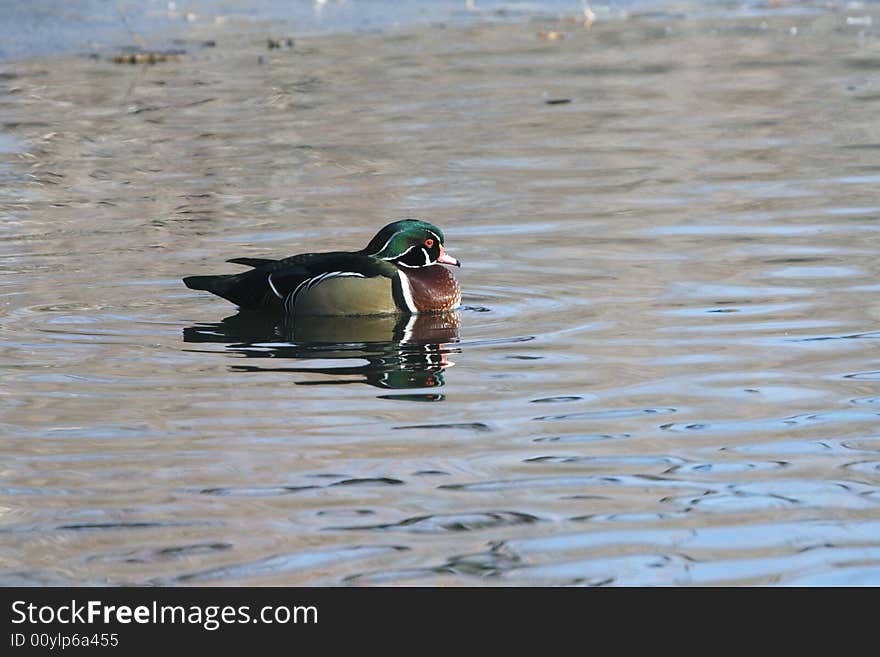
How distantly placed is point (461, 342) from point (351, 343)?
513mm

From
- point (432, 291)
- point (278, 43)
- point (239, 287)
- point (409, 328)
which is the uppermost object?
point (278, 43)

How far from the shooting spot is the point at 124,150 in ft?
45.4

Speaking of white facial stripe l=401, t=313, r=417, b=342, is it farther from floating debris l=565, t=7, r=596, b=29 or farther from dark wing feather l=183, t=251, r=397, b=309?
floating debris l=565, t=7, r=596, b=29

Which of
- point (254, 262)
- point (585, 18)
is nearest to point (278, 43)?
point (585, 18)

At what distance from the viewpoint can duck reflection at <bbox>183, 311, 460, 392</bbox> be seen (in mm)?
7527

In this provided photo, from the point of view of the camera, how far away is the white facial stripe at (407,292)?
8.84m

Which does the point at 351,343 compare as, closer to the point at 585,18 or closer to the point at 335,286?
the point at 335,286

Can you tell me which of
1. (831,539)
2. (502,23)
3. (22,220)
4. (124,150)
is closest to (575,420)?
(831,539)

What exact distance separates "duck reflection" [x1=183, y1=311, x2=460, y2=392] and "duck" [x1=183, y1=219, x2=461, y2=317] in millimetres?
59

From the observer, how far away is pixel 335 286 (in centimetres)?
871

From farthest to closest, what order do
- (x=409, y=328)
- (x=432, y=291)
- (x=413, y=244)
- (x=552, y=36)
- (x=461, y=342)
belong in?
(x=552, y=36)
(x=413, y=244)
(x=432, y=291)
(x=409, y=328)
(x=461, y=342)

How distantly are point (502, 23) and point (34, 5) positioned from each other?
5501mm

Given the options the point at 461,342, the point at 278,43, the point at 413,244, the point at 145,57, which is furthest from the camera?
the point at 278,43

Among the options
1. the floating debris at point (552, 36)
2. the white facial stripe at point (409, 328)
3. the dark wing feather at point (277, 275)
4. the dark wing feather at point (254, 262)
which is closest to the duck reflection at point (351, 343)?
the white facial stripe at point (409, 328)
